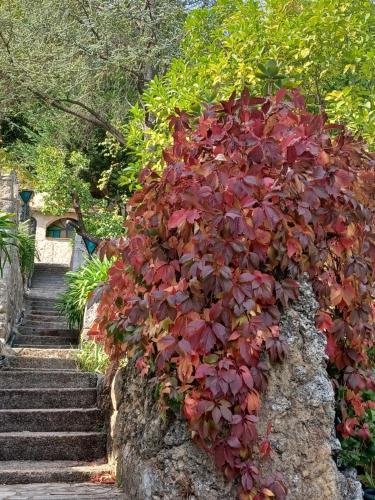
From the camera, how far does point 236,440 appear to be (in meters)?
2.71

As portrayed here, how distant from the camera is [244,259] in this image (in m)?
2.86

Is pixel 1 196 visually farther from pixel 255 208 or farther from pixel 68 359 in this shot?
pixel 255 208

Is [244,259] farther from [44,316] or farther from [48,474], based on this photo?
[44,316]

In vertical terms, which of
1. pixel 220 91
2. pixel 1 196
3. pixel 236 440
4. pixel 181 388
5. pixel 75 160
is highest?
pixel 75 160

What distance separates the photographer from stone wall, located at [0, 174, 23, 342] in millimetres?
7586

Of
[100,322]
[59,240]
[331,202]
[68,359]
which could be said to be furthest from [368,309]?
[59,240]

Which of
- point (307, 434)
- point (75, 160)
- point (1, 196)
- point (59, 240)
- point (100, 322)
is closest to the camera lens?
point (307, 434)

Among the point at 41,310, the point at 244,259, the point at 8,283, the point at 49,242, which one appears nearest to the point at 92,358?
the point at 8,283

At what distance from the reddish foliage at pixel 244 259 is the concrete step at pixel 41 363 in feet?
11.6

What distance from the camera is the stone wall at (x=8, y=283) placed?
7586 mm

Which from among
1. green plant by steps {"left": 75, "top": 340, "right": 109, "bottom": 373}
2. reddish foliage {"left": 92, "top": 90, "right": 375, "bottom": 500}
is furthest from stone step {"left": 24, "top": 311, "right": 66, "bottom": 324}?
reddish foliage {"left": 92, "top": 90, "right": 375, "bottom": 500}

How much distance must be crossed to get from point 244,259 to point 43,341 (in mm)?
6748

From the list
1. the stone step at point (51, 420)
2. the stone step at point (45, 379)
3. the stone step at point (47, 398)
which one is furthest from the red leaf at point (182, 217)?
the stone step at point (45, 379)

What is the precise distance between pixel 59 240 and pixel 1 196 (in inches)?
526
